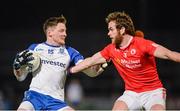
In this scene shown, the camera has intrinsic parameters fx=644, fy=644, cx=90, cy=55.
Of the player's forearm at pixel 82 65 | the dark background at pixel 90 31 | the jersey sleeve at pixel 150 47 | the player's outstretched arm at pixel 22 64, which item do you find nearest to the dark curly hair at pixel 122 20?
the jersey sleeve at pixel 150 47

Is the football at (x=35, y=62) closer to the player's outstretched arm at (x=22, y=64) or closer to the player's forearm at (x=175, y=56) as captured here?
the player's outstretched arm at (x=22, y=64)

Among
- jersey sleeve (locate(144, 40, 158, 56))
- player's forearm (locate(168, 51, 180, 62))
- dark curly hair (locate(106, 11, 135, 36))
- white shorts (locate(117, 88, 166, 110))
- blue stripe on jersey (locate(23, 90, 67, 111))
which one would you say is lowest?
blue stripe on jersey (locate(23, 90, 67, 111))

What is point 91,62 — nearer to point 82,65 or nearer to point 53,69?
point 82,65

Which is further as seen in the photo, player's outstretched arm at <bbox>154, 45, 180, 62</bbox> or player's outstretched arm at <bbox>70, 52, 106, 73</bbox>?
player's outstretched arm at <bbox>70, 52, 106, 73</bbox>

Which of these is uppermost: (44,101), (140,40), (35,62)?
(140,40)

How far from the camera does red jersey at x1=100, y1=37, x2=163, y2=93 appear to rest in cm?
775

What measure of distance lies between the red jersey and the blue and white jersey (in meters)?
0.81

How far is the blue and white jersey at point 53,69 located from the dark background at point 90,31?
23.2 ft

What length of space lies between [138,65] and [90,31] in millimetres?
10581

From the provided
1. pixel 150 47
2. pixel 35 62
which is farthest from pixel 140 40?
pixel 35 62

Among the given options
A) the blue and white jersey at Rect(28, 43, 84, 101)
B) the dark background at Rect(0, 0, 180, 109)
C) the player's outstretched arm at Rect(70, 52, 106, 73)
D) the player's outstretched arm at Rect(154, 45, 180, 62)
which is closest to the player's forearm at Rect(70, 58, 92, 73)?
the player's outstretched arm at Rect(70, 52, 106, 73)

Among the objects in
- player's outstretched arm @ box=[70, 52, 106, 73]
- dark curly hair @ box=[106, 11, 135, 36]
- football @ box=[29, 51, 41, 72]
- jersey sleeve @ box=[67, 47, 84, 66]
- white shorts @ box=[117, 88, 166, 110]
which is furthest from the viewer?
jersey sleeve @ box=[67, 47, 84, 66]

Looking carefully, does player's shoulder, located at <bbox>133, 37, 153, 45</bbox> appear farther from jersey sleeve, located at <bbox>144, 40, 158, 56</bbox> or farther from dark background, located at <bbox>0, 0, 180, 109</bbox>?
dark background, located at <bbox>0, 0, 180, 109</bbox>

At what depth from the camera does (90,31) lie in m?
18.3
